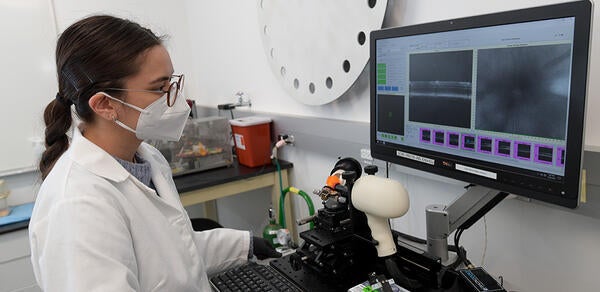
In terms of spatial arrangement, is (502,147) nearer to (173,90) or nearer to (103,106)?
(173,90)

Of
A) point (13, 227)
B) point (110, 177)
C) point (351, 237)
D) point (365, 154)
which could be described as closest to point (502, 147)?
point (351, 237)

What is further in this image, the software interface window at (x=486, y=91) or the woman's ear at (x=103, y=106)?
the woman's ear at (x=103, y=106)

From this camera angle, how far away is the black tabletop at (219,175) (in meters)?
1.92

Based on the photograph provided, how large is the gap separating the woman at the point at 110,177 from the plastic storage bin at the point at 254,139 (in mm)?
945

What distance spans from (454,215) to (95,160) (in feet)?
2.78

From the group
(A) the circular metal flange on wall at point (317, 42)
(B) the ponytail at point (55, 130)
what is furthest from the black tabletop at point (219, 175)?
(B) the ponytail at point (55, 130)

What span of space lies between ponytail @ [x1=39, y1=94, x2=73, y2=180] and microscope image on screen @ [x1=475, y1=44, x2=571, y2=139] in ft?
3.17

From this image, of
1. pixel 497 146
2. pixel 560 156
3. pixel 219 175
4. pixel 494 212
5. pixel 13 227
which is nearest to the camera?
pixel 560 156

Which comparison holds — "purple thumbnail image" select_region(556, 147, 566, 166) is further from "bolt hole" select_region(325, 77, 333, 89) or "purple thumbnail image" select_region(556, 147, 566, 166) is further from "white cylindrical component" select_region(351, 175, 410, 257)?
"bolt hole" select_region(325, 77, 333, 89)

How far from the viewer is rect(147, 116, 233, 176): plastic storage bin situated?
213cm

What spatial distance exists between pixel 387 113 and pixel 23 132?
7.57 ft

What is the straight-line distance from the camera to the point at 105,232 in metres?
0.81

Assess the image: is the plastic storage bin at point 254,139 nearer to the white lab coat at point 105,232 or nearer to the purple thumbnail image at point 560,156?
the white lab coat at point 105,232

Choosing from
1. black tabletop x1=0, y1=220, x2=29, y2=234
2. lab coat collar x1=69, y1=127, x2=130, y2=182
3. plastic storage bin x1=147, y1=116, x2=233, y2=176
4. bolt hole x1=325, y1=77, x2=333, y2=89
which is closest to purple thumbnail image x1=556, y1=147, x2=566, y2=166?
lab coat collar x1=69, y1=127, x2=130, y2=182
